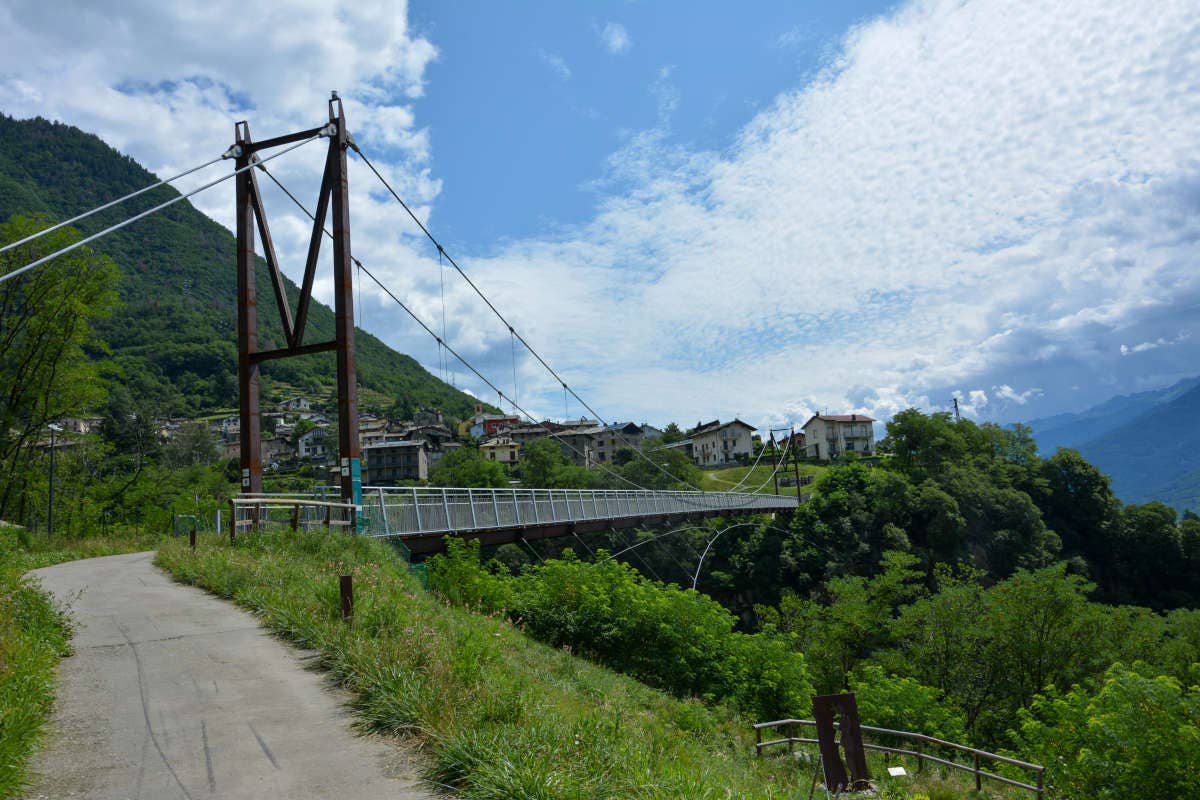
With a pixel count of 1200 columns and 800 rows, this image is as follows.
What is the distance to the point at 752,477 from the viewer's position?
82562mm

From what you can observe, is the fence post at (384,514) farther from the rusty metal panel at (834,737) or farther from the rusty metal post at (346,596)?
the rusty metal panel at (834,737)

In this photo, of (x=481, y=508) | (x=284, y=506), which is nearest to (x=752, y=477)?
(x=481, y=508)

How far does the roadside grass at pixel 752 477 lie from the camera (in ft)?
251

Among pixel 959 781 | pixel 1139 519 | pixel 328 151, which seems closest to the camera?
pixel 959 781

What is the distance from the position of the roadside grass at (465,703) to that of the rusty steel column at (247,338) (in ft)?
17.2

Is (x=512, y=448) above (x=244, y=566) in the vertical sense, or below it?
above

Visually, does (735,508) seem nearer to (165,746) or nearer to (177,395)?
(165,746)

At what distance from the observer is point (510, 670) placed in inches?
259

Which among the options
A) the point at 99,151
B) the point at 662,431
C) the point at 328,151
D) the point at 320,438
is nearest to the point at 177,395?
the point at 320,438

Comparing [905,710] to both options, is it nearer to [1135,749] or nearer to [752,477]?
[1135,749]

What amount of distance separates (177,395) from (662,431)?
77.8 metres

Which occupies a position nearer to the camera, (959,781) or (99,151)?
(959,781)

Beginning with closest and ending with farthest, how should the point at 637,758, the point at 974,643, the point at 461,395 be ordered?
the point at 637,758 < the point at 974,643 < the point at 461,395

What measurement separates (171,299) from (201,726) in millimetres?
159787
